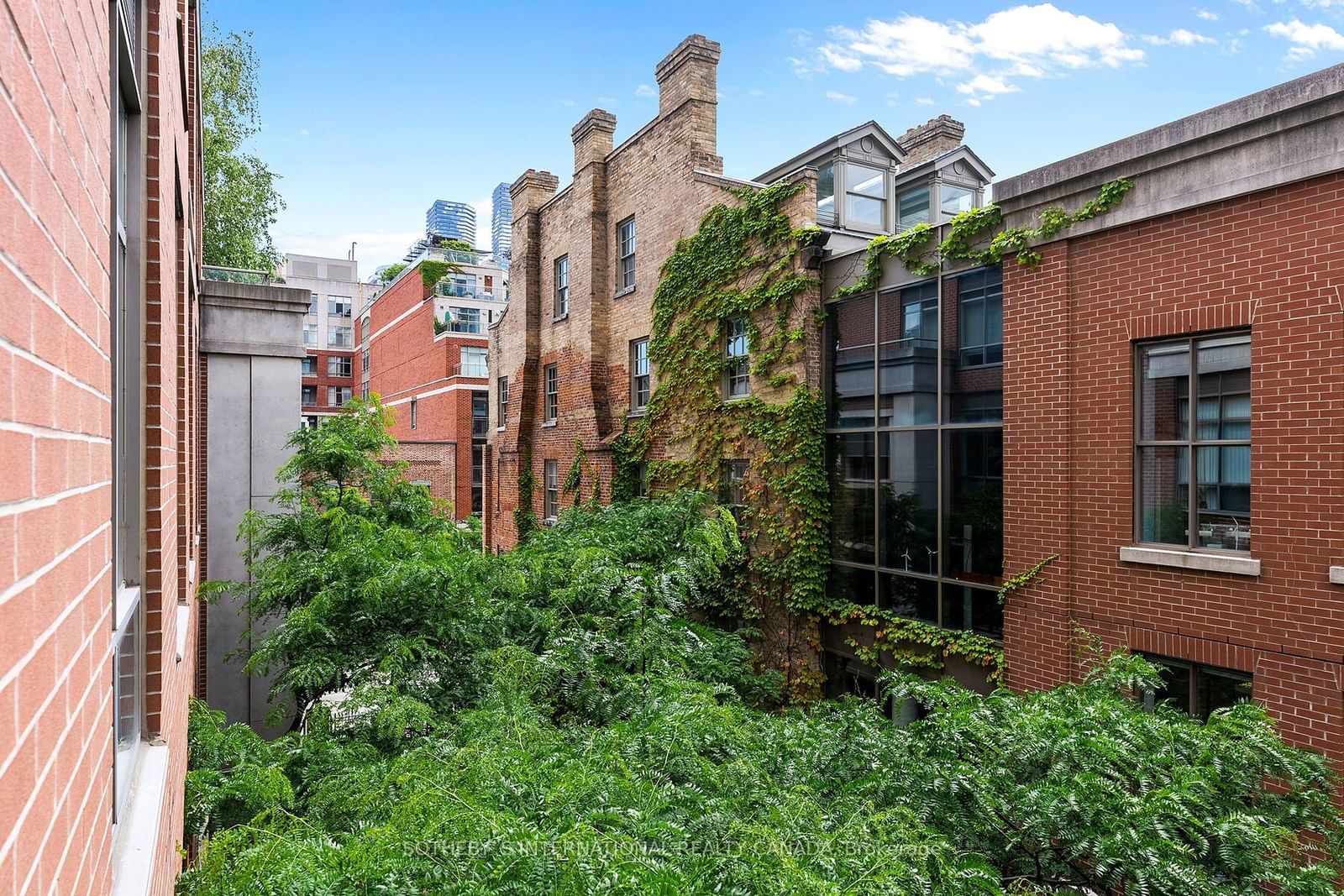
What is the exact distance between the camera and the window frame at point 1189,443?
870 cm

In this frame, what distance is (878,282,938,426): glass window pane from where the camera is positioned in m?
12.1

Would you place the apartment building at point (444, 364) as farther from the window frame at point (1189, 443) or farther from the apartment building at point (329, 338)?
the window frame at point (1189, 443)

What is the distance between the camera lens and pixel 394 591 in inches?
408

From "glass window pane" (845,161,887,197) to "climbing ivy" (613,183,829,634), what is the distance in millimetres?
1998

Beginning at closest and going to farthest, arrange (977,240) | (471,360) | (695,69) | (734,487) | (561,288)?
1. (977,240)
2. (734,487)
3. (695,69)
4. (561,288)
5. (471,360)

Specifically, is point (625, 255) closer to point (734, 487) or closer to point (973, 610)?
point (734, 487)

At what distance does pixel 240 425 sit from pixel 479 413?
26453 millimetres

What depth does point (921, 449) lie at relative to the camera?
1230 cm

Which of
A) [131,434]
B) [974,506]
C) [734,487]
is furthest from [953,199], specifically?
[131,434]

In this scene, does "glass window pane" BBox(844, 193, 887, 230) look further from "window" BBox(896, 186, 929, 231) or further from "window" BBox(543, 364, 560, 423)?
"window" BBox(543, 364, 560, 423)

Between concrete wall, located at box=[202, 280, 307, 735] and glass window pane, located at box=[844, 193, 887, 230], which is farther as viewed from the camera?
glass window pane, located at box=[844, 193, 887, 230]

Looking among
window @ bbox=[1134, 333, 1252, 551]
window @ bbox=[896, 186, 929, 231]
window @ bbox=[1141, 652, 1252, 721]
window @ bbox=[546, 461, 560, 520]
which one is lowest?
window @ bbox=[1141, 652, 1252, 721]

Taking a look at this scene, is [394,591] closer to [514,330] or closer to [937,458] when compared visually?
[937,458]

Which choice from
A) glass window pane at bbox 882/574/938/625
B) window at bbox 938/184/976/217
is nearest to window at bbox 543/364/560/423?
window at bbox 938/184/976/217
